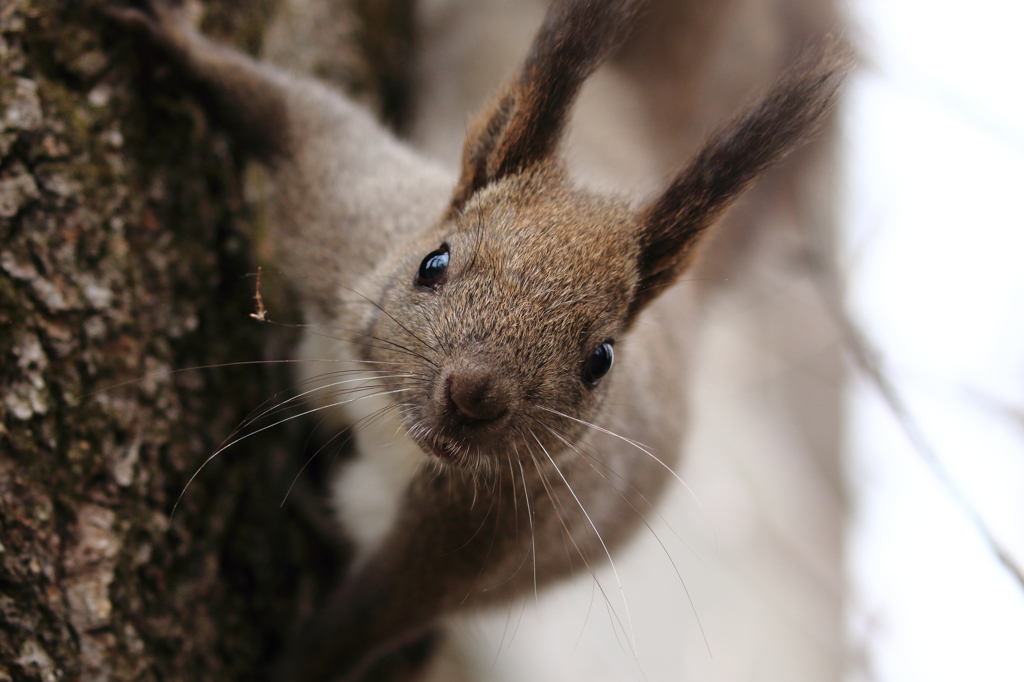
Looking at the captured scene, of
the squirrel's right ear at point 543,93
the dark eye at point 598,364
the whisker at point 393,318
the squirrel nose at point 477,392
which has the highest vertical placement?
the squirrel's right ear at point 543,93

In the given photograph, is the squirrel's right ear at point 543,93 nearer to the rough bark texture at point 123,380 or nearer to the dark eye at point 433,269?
the dark eye at point 433,269

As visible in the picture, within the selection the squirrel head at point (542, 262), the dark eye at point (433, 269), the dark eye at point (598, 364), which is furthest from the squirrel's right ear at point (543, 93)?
the dark eye at point (598, 364)

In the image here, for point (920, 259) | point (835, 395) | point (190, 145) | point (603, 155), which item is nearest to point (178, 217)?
point (190, 145)

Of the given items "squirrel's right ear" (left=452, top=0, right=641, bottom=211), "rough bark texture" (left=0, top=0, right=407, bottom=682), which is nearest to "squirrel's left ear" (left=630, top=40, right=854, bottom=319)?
"squirrel's right ear" (left=452, top=0, right=641, bottom=211)

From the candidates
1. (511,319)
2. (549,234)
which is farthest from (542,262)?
(511,319)

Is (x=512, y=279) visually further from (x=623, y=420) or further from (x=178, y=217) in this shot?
(x=178, y=217)

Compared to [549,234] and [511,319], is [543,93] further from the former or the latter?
[511,319]

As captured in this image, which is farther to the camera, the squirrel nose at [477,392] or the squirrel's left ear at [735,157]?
the squirrel's left ear at [735,157]
